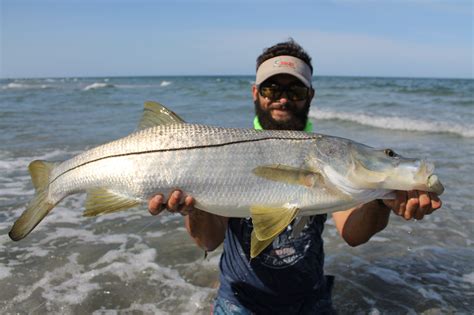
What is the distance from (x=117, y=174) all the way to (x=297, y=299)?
5.27ft

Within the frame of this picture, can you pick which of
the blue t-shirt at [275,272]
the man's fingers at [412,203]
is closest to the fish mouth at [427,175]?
the man's fingers at [412,203]

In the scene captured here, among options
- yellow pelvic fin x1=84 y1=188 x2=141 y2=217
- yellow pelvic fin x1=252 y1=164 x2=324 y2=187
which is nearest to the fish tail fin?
yellow pelvic fin x1=84 y1=188 x2=141 y2=217

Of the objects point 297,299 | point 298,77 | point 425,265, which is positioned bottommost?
point 425,265

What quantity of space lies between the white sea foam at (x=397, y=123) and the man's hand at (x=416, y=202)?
1002 cm

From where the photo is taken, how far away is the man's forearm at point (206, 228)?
11.0 ft

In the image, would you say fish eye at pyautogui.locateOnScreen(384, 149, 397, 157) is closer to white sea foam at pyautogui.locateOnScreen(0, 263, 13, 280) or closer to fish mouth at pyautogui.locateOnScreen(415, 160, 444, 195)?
fish mouth at pyautogui.locateOnScreen(415, 160, 444, 195)

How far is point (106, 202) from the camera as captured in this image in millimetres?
2734

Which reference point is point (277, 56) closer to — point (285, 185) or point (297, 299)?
point (285, 185)

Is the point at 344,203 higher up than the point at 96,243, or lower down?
higher up

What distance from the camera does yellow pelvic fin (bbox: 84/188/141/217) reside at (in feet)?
8.91

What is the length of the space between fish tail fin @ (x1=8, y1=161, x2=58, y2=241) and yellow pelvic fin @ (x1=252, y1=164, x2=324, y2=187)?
1.48m

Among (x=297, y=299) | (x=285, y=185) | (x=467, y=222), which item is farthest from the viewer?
(x=467, y=222)

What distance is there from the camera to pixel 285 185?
2490 mm

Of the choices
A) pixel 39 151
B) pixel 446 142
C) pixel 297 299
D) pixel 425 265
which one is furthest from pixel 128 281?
pixel 446 142
